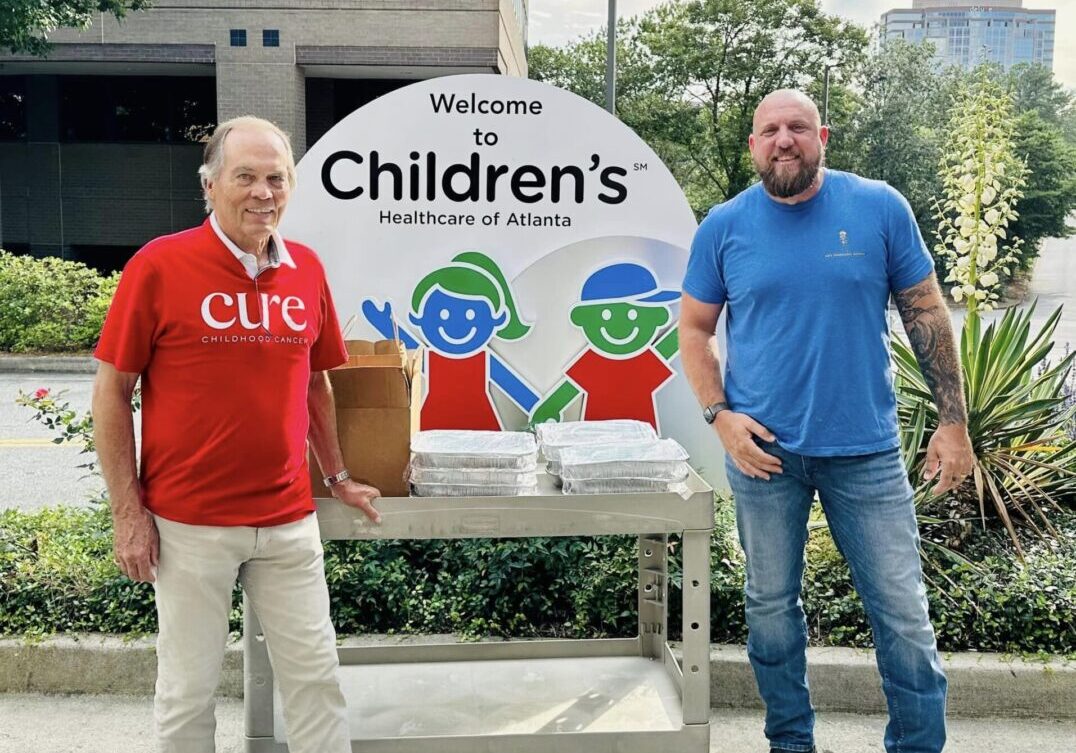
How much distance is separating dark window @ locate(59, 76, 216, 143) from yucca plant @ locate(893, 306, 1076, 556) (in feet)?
82.3

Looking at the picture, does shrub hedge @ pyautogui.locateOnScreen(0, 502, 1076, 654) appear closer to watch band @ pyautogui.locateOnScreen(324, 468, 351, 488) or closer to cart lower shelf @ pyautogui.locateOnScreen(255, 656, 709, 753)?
cart lower shelf @ pyautogui.locateOnScreen(255, 656, 709, 753)


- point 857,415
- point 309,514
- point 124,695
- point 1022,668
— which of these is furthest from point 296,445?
point 1022,668

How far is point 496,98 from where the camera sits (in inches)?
173

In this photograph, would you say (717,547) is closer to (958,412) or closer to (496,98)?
(958,412)

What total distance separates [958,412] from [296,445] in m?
1.86

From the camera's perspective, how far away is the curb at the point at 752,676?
3.84 meters

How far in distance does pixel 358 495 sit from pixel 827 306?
4.64ft

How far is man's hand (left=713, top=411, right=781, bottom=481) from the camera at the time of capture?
3062 millimetres

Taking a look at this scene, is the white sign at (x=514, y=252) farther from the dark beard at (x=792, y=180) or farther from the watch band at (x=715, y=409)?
the dark beard at (x=792, y=180)

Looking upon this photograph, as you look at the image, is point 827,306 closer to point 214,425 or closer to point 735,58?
point 214,425

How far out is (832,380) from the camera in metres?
2.99

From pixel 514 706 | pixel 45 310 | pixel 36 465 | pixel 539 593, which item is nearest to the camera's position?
pixel 514 706

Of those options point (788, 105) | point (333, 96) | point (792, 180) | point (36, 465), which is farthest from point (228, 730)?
point (333, 96)

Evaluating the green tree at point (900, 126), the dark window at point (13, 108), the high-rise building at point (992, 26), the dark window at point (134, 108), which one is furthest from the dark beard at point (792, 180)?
the high-rise building at point (992, 26)
